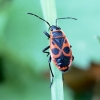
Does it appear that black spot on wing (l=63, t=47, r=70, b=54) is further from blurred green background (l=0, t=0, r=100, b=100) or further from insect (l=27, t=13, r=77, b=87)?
blurred green background (l=0, t=0, r=100, b=100)

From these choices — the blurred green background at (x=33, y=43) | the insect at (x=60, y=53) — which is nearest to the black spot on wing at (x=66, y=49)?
the insect at (x=60, y=53)

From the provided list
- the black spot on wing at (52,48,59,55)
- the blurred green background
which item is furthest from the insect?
the blurred green background

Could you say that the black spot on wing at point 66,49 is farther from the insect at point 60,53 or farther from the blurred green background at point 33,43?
the blurred green background at point 33,43

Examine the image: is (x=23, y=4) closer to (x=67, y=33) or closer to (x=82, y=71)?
(x=67, y=33)

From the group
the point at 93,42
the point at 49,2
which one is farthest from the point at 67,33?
the point at 49,2

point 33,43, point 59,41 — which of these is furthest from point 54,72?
point 33,43
